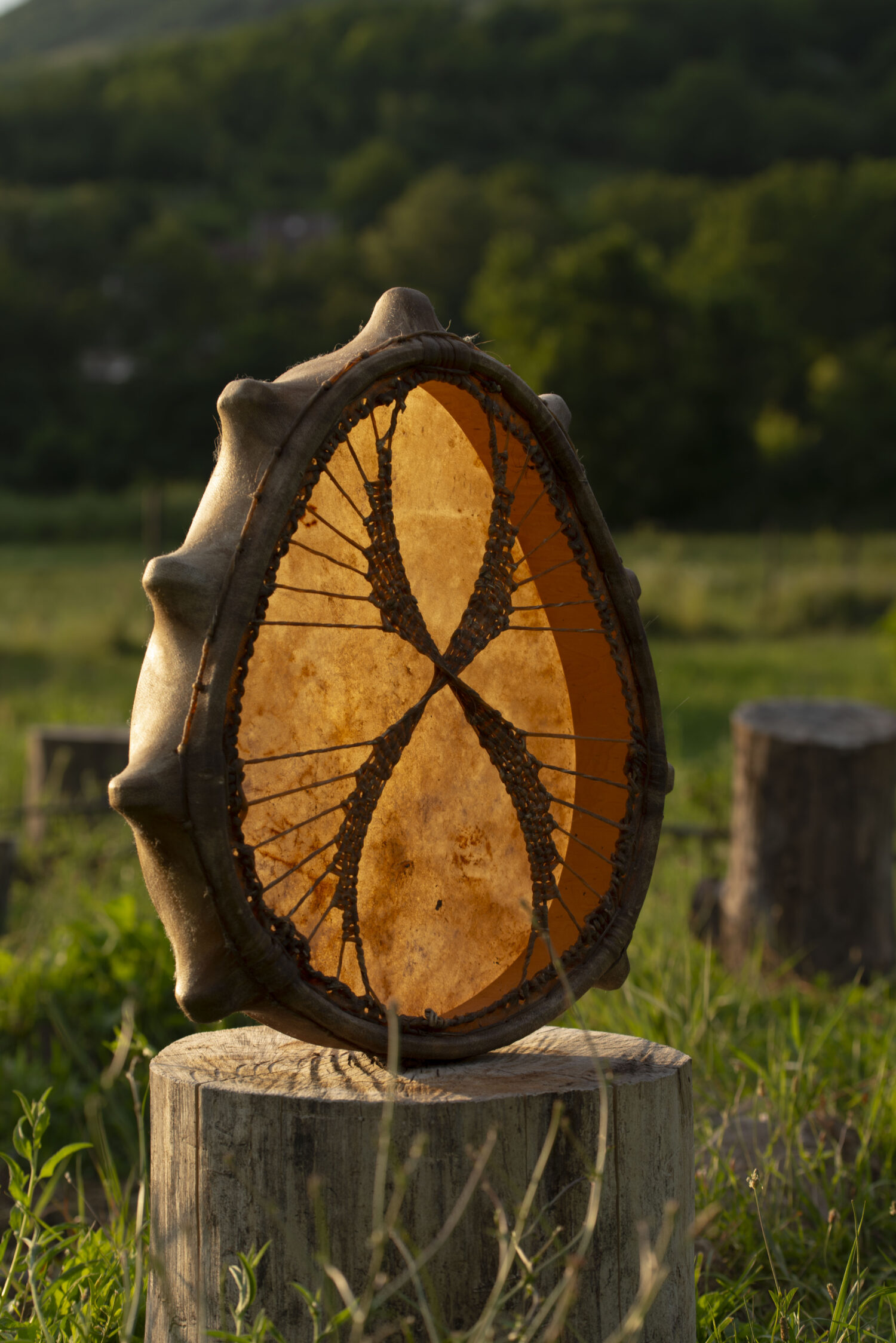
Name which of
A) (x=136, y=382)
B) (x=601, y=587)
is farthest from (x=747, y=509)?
(x=601, y=587)

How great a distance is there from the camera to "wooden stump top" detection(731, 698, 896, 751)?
4.43m

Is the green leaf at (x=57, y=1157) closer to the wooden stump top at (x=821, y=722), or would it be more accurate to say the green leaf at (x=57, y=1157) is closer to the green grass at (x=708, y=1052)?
the green grass at (x=708, y=1052)

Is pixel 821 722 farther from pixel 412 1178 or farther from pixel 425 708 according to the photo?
pixel 412 1178

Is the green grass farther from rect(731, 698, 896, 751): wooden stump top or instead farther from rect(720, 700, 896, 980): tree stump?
rect(731, 698, 896, 751): wooden stump top

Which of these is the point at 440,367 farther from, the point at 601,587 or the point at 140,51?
the point at 140,51

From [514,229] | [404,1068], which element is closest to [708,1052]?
[404,1068]

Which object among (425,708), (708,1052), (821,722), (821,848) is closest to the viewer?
(425,708)

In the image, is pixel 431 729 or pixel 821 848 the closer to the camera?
pixel 431 729

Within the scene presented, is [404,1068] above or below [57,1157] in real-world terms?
above

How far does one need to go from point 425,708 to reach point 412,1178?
28.4 inches

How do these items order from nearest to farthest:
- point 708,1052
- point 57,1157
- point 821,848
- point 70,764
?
point 57,1157 → point 708,1052 → point 821,848 → point 70,764

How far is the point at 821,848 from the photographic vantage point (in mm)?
4438

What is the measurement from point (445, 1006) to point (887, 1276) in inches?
46.2

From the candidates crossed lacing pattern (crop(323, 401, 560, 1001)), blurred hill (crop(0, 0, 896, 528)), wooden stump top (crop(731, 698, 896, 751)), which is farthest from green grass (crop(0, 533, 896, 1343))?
blurred hill (crop(0, 0, 896, 528))
